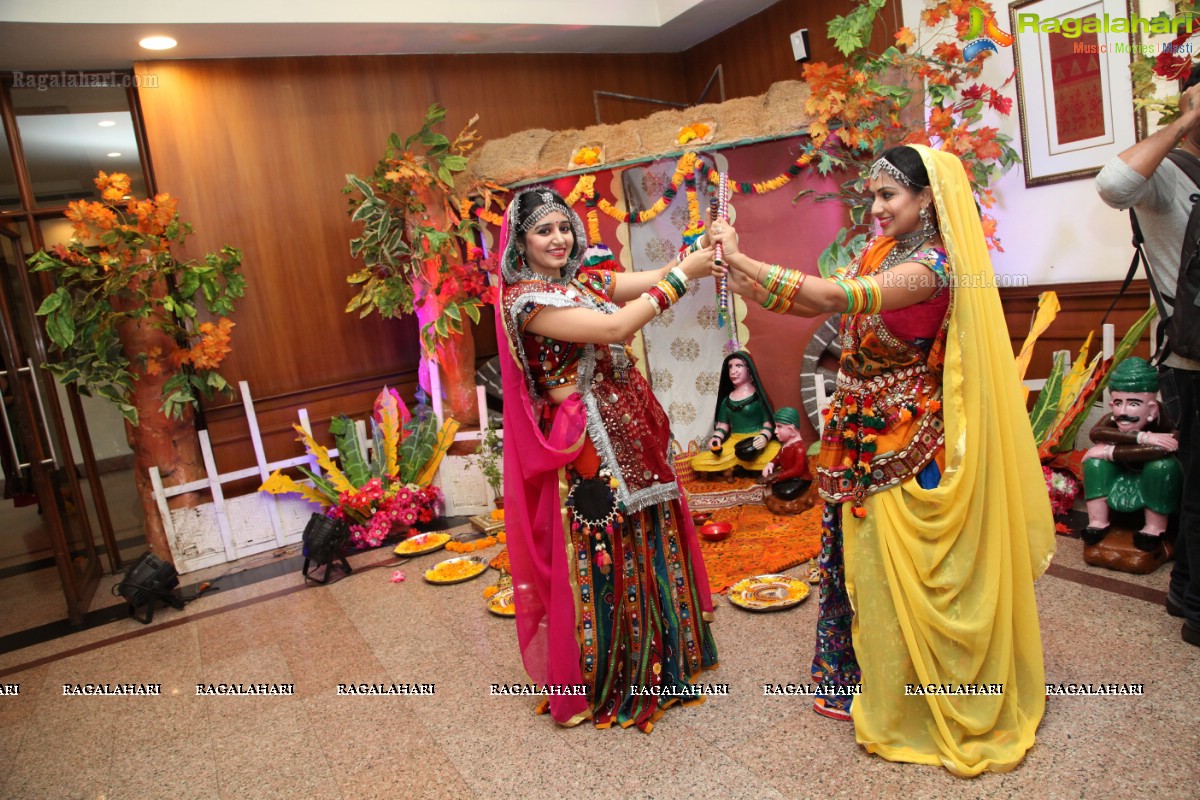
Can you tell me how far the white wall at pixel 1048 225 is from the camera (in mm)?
4102

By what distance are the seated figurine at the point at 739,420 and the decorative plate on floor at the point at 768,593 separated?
4.35ft

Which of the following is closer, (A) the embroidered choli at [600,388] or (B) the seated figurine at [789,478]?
(A) the embroidered choli at [600,388]

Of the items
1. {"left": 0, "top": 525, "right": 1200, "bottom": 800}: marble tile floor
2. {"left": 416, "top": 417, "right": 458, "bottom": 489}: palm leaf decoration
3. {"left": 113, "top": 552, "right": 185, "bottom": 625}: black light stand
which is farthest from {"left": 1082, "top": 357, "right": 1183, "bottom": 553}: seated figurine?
{"left": 113, "top": 552, "right": 185, "bottom": 625}: black light stand

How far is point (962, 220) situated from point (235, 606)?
391cm

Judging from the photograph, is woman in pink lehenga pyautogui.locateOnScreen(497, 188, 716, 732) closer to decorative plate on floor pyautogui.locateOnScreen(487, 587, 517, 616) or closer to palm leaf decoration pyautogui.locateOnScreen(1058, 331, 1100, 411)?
decorative plate on floor pyautogui.locateOnScreen(487, 587, 517, 616)

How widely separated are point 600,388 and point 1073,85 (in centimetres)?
314

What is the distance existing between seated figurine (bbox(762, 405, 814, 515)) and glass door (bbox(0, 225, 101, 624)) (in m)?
3.70

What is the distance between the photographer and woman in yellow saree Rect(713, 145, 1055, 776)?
2176 millimetres

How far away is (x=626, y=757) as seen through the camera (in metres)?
2.52

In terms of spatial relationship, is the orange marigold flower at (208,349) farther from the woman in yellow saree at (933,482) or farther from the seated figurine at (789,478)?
the woman in yellow saree at (933,482)

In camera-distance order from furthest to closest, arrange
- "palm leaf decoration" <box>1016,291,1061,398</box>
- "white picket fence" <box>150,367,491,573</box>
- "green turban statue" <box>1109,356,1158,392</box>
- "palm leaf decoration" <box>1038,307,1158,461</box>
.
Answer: "white picket fence" <box>150,367,491,573</box> → "palm leaf decoration" <box>1016,291,1061,398</box> → "palm leaf decoration" <box>1038,307,1158,461</box> → "green turban statue" <box>1109,356,1158,392</box>

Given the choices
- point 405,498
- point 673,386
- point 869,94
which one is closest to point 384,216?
point 405,498

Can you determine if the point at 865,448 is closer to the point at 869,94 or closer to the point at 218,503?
the point at 869,94

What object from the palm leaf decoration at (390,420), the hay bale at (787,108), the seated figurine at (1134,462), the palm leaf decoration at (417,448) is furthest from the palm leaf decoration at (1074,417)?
the palm leaf decoration at (390,420)
